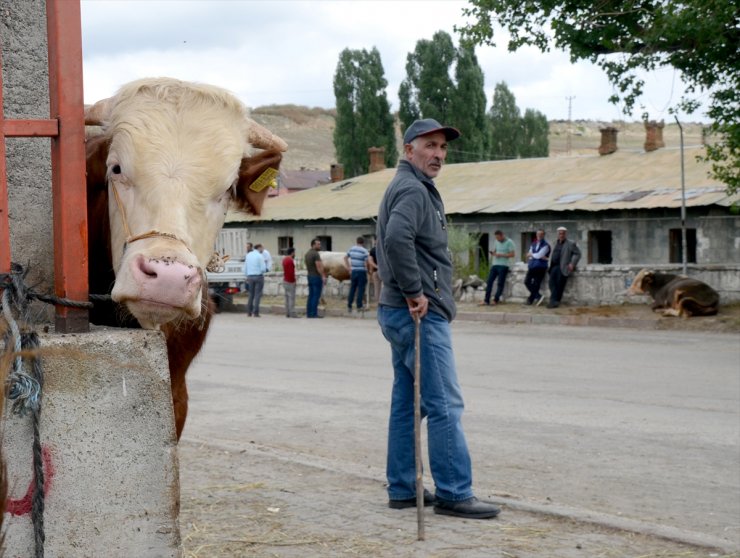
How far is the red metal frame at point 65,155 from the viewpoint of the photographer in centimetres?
301

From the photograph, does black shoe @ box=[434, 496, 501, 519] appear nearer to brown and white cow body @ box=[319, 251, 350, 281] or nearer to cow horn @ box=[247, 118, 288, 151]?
cow horn @ box=[247, 118, 288, 151]

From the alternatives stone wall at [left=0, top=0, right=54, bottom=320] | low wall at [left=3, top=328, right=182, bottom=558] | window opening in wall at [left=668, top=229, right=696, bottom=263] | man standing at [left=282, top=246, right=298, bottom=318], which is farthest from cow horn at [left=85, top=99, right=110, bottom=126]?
window opening in wall at [left=668, top=229, right=696, bottom=263]

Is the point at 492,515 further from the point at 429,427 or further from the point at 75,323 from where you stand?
the point at 75,323

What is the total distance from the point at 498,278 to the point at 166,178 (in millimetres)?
24080

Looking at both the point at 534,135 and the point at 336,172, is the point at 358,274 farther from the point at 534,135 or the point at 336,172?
the point at 534,135

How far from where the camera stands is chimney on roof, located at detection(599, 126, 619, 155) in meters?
42.8

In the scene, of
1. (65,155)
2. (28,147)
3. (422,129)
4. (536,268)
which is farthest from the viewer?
(536,268)

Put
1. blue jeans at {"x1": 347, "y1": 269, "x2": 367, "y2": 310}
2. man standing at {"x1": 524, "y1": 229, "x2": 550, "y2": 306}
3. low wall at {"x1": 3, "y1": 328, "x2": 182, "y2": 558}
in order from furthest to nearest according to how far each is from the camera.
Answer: blue jeans at {"x1": 347, "y1": 269, "x2": 367, "y2": 310}, man standing at {"x1": 524, "y1": 229, "x2": 550, "y2": 306}, low wall at {"x1": 3, "y1": 328, "x2": 182, "y2": 558}

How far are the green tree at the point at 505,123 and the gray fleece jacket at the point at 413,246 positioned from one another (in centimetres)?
7576

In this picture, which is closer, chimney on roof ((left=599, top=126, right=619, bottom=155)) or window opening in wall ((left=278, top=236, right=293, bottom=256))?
chimney on roof ((left=599, top=126, right=619, bottom=155))

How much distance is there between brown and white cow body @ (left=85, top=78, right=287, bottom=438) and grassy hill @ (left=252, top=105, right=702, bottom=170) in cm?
11846

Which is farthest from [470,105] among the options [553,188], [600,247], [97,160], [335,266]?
[97,160]

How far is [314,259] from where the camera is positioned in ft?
92.0

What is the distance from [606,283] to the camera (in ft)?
83.9
